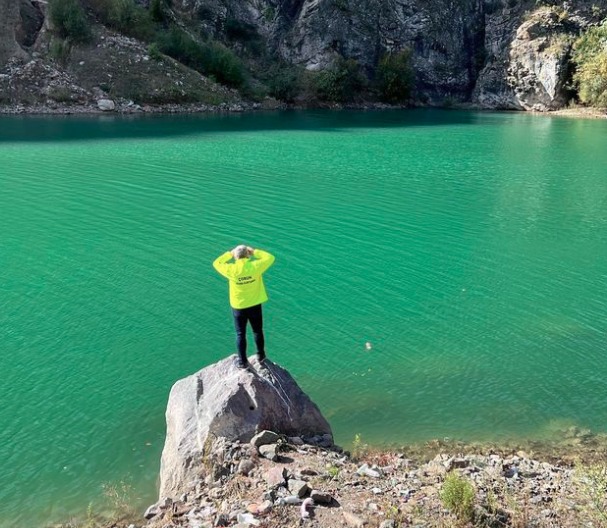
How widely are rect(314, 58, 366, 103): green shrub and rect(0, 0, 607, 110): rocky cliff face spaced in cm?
323

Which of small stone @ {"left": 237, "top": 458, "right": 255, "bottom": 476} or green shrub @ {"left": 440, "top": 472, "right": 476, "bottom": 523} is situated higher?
green shrub @ {"left": 440, "top": 472, "right": 476, "bottom": 523}

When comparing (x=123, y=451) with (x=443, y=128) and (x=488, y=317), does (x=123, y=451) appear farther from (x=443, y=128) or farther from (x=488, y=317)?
(x=443, y=128)

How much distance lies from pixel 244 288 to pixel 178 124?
49.5m

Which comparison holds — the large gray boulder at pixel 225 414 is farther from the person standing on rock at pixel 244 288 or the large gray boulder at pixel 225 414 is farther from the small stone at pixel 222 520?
the small stone at pixel 222 520

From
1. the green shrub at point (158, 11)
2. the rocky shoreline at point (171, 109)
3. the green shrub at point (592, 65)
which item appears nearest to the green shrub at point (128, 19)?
the green shrub at point (158, 11)

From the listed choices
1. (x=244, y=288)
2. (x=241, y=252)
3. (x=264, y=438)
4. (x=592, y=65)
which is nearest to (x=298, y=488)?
(x=264, y=438)

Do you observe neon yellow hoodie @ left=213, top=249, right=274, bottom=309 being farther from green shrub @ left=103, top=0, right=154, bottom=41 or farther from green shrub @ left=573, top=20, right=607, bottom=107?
green shrub @ left=573, top=20, right=607, bottom=107

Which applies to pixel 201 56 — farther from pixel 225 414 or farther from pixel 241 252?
pixel 225 414

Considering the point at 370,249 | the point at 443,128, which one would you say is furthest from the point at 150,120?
the point at 370,249

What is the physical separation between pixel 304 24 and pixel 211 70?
22175 millimetres

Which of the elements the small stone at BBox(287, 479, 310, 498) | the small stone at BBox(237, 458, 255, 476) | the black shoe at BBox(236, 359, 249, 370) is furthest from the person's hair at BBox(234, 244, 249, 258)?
the small stone at BBox(287, 479, 310, 498)

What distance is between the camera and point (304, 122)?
61.1 m

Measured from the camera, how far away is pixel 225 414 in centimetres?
793

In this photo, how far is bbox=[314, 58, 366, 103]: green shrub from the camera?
83.6 meters
